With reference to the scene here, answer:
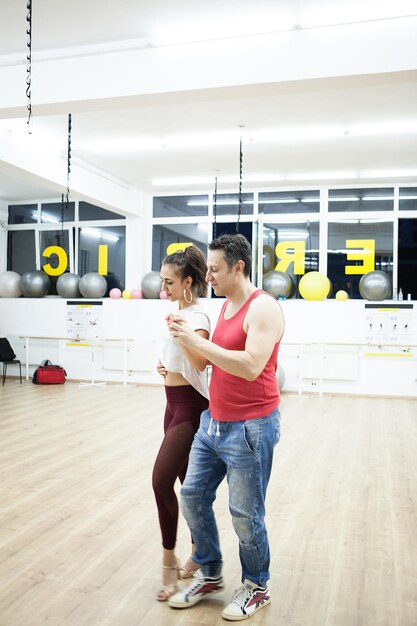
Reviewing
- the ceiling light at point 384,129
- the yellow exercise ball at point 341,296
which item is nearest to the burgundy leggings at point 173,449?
the ceiling light at point 384,129

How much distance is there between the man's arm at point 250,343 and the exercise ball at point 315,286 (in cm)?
701

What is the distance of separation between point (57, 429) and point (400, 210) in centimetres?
649

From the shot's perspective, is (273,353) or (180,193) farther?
(180,193)

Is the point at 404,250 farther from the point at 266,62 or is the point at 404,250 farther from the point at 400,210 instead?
the point at 266,62

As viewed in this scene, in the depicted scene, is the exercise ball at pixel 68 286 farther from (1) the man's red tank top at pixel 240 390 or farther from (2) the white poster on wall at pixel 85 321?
(1) the man's red tank top at pixel 240 390

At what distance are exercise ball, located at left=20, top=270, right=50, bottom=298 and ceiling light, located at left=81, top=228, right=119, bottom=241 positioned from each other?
4.00ft

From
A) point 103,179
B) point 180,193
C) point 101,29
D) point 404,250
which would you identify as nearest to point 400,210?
point 404,250

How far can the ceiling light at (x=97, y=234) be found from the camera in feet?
35.8

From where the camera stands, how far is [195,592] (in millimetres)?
2398

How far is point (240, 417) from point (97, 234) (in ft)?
30.5

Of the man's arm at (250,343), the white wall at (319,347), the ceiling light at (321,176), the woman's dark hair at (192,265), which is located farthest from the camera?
the ceiling light at (321,176)

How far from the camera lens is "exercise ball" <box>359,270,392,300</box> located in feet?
28.5

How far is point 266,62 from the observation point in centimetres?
455

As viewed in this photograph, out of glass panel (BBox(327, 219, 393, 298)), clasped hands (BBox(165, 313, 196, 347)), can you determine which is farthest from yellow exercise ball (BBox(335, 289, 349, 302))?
clasped hands (BBox(165, 313, 196, 347))
